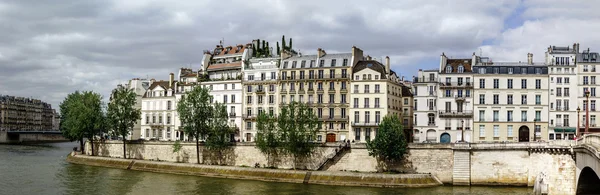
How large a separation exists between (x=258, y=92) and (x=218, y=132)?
11672 mm

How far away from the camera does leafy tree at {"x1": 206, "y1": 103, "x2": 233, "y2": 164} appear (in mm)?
62938

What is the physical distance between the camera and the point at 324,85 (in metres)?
69.4

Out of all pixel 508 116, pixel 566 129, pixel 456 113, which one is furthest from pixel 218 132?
pixel 566 129

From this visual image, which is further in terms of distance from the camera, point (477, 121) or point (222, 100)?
point (222, 100)

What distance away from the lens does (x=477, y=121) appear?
65.1m

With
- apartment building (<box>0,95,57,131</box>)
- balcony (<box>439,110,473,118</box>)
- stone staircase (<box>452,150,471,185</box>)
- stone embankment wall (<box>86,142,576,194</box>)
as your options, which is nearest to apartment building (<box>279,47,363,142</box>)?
stone embankment wall (<box>86,142,576,194</box>)

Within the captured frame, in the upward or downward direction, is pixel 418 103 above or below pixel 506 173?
above

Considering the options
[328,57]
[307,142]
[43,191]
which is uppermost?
[328,57]

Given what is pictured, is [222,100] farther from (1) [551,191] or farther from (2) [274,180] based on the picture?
(1) [551,191]

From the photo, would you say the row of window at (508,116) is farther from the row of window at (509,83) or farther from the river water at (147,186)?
the river water at (147,186)

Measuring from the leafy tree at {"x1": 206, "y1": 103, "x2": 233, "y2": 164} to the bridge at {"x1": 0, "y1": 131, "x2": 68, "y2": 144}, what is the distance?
7599cm

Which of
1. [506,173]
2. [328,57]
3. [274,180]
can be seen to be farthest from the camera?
[328,57]

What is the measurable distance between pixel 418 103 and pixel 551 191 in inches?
→ 972

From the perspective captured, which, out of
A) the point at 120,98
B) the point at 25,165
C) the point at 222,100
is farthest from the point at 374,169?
the point at 25,165
